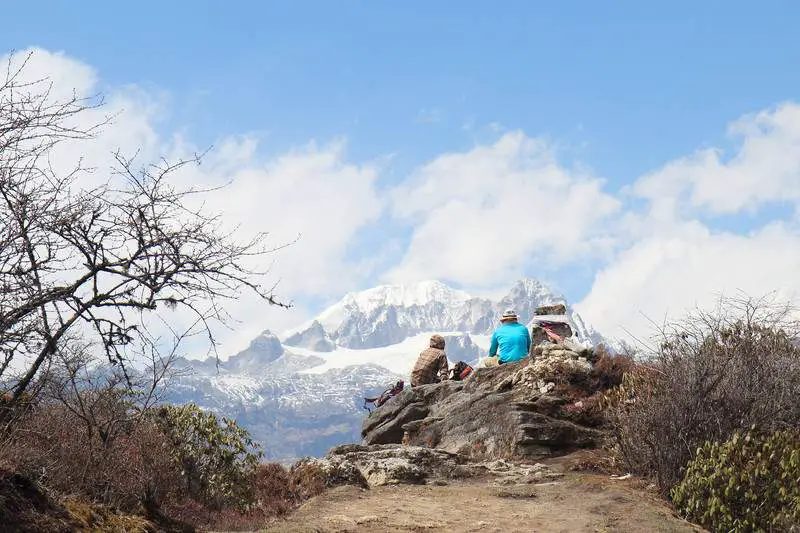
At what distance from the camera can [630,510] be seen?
37.8 feet

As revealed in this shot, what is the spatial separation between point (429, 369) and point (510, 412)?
7615 millimetres

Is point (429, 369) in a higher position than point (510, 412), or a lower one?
higher

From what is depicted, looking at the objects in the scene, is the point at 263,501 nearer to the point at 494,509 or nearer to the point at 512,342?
the point at 494,509

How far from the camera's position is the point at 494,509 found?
39.5 ft

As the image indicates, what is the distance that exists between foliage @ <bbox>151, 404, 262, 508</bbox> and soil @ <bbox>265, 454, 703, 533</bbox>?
1625 millimetres

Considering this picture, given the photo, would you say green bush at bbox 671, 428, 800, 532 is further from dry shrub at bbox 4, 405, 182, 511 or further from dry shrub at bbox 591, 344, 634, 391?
dry shrub at bbox 4, 405, 182, 511

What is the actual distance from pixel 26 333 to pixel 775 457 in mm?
10148

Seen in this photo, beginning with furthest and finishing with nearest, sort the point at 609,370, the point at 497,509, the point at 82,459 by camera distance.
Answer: the point at 609,370 < the point at 497,509 < the point at 82,459

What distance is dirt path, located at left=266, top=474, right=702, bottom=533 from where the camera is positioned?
35.5 ft

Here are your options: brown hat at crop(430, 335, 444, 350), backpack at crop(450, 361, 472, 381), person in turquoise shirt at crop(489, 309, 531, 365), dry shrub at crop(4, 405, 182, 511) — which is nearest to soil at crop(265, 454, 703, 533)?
dry shrub at crop(4, 405, 182, 511)

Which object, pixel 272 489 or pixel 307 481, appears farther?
pixel 272 489

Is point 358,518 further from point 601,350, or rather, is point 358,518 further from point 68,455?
point 601,350

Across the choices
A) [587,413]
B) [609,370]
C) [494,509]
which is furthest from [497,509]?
[609,370]

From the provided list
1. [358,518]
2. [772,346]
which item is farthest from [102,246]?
[772,346]
